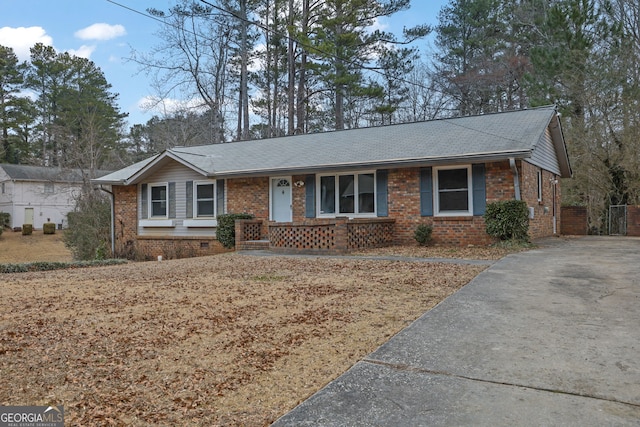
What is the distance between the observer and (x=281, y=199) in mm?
15375

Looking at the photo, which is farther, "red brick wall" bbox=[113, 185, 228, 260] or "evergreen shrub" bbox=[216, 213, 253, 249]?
"red brick wall" bbox=[113, 185, 228, 260]

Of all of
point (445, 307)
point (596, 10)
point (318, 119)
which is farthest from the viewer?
point (318, 119)

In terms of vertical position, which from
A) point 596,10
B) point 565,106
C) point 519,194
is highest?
point 596,10

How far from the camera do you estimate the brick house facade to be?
12375 millimetres

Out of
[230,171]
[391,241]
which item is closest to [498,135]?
[391,241]

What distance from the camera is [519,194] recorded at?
1179cm

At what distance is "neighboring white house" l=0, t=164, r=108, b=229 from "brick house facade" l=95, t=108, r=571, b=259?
21501mm

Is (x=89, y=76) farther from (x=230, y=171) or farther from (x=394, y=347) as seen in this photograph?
(x=394, y=347)

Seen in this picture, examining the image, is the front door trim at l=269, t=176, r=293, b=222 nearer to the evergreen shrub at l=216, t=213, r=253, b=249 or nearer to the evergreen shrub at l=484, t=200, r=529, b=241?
the evergreen shrub at l=216, t=213, r=253, b=249

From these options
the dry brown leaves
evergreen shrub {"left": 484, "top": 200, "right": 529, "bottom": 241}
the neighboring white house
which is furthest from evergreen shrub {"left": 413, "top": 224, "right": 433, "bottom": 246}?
the neighboring white house

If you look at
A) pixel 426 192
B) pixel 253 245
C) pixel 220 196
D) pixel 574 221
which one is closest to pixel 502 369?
pixel 426 192

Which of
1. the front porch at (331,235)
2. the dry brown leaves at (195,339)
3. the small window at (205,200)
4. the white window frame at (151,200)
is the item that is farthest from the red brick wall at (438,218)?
the white window frame at (151,200)

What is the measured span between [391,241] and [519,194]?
379 centimetres

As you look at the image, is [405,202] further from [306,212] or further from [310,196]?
[306,212]
